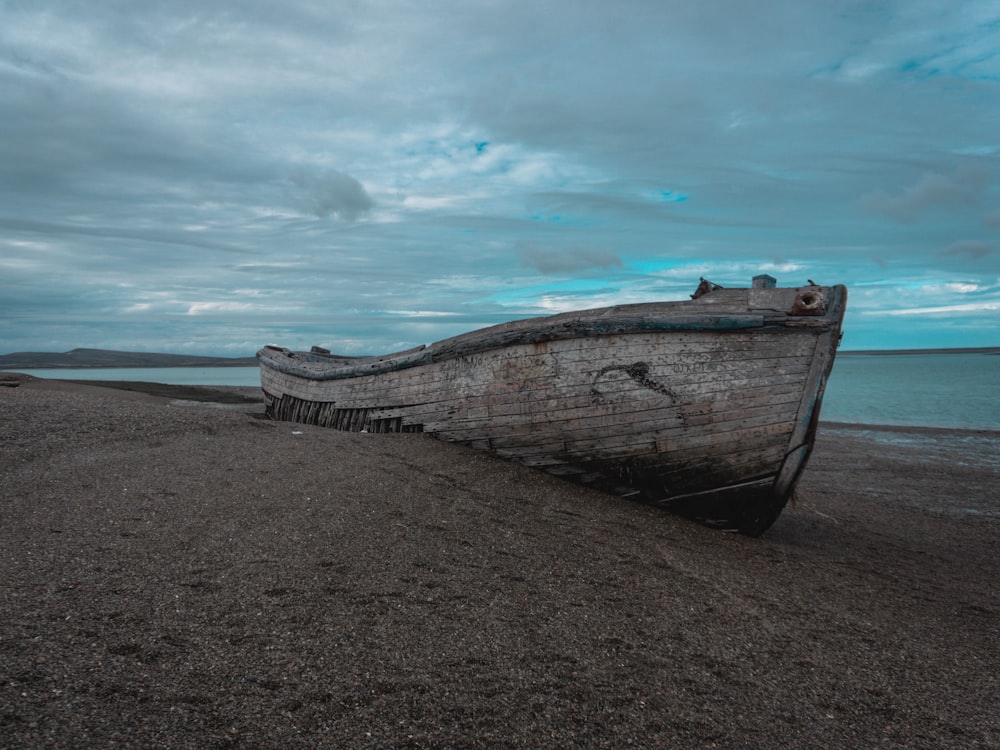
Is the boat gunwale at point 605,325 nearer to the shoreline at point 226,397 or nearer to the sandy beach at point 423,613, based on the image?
the sandy beach at point 423,613

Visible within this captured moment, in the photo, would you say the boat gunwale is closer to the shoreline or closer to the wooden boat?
the wooden boat

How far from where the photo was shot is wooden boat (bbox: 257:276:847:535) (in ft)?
17.7

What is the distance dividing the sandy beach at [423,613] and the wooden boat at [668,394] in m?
0.33

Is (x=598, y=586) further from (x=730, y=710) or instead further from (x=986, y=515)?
(x=986, y=515)

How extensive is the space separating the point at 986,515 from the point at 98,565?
34.0 ft

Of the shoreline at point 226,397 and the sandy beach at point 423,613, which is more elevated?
the shoreline at point 226,397

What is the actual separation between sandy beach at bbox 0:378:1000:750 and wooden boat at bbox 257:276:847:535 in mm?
330

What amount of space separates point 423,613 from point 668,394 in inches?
124

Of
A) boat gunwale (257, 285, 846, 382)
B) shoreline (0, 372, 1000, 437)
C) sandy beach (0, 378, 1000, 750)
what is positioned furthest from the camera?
shoreline (0, 372, 1000, 437)

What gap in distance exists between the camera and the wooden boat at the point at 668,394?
5395mm

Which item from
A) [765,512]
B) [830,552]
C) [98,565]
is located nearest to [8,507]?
[98,565]

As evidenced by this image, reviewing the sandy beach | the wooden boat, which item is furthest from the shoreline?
the wooden boat

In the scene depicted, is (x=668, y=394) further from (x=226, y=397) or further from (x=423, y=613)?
(x=226, y=397)

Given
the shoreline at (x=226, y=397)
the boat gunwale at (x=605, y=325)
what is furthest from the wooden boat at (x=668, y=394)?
the shoreline at (x=226, y=397)
